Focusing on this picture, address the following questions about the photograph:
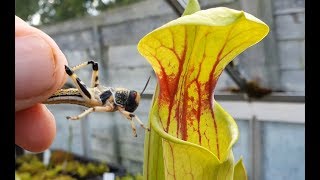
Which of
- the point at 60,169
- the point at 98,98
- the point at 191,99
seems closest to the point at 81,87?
the point at 98,98

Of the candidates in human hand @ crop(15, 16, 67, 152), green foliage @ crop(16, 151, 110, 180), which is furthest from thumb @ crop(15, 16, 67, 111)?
green foliage @ crop(16, 151, 110, 180)

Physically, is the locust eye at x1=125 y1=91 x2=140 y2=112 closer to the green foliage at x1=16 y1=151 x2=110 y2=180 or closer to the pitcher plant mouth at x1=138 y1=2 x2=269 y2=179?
the pitcher plant mouth at x1=138 y1=2 x2=269 y2=179

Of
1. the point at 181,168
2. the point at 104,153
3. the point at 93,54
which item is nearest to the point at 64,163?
the point at 104,153

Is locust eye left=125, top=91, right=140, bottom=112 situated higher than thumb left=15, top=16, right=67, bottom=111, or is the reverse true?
thumb left=15, top=16, right=67, bottom=111

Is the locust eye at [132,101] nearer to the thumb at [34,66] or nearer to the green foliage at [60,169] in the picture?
the thumb at [34,66]

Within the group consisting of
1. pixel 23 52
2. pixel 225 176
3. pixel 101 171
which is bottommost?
pixel 101 171

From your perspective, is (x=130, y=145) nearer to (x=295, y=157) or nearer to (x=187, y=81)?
(x=295, y=157)

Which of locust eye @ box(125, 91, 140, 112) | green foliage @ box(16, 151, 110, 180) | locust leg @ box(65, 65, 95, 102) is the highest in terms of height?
locust leg @ box(65, 65, 95, 102)
